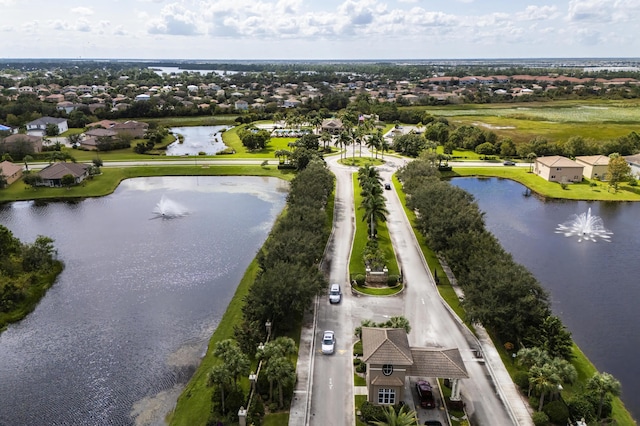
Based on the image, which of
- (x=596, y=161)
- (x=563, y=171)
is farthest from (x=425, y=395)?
(x=596, y=161)

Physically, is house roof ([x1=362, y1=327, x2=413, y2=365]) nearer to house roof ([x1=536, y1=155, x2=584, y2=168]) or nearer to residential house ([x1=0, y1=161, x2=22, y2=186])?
house roof ([x1=536, y1=155, x2=584, y2=168])

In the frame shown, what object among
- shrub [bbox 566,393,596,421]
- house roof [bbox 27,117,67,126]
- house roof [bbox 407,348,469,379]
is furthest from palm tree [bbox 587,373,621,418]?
house roof [bbox 27,117,67,126]

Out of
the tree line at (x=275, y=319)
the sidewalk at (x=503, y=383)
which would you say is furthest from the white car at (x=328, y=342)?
the sidewalk at (x=503, y=383)

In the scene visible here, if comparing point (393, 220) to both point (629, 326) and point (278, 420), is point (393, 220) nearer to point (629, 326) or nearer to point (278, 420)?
point (629, 326)

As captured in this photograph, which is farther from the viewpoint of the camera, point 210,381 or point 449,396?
point 449,396

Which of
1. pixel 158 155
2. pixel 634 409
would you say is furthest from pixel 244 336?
pixel 158 155

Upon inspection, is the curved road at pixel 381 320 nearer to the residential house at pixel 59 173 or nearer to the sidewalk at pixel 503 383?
the sidewalk at pixel 503 383
